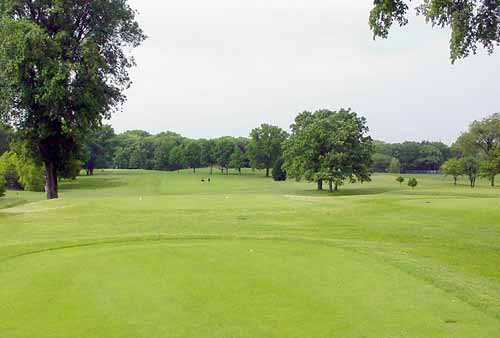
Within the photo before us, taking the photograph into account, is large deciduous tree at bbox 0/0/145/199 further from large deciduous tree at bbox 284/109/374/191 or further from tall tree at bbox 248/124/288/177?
tall tree at bbox 248/124/288/177

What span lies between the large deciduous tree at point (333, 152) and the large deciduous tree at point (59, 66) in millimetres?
32126

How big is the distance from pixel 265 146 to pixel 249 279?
94745 millimetres

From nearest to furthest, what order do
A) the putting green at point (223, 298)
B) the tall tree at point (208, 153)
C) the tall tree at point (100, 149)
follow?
1. the putting green at point (223, 298)
2. the tall tree at point (100, 149)
3. the tall tree at point (208, 153)

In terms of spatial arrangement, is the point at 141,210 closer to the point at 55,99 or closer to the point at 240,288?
the point at 55,99

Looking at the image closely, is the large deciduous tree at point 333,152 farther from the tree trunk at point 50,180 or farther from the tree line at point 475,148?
the tree trunk at point 50,180

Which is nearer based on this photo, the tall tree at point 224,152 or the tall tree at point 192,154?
the tall tree at point 224,152

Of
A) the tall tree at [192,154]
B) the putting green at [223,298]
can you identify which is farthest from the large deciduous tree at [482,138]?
the putting green at [223,298]

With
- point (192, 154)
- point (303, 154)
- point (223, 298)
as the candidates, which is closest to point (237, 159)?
point (192, 154)

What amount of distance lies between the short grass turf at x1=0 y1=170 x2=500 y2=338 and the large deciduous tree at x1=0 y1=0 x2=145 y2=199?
12.8 meters

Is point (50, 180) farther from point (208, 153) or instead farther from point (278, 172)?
point (208, 153)

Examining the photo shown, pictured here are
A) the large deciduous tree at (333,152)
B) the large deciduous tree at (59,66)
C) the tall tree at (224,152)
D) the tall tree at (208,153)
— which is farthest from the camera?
the tall tree at (208,153)

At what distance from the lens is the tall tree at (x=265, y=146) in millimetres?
103938

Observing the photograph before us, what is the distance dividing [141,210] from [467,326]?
1946 cm

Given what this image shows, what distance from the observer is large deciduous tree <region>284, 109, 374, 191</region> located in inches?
2379
